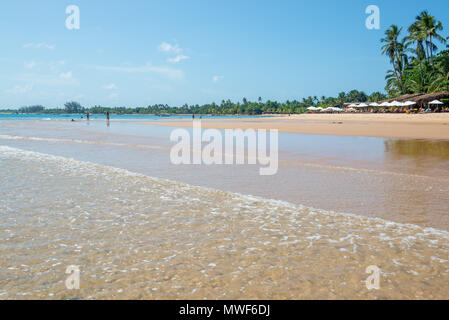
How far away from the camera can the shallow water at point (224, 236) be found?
10.6 feet

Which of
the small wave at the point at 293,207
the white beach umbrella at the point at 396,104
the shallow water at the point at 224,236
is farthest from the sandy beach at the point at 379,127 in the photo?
the small wave at the point at 293,207

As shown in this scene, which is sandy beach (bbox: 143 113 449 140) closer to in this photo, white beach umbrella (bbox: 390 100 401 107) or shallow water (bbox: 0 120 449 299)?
white beach umbrella (bbox: 390 100 401 107)

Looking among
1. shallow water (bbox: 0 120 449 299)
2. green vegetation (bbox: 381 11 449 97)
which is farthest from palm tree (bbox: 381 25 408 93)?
shallow water (bbox: 0 120 449 299)

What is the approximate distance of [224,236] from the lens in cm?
448

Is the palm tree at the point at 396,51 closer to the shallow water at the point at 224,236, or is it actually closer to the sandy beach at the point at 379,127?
the sandy beach at the point at 379,127

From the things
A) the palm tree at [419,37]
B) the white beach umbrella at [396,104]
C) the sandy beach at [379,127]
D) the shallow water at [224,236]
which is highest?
the palm tree at [419,37]

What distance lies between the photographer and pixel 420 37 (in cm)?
6328

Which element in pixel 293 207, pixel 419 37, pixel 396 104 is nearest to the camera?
pixel 293 207

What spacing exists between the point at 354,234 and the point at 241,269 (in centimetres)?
192

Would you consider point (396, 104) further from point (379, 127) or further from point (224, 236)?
point (224, 236)

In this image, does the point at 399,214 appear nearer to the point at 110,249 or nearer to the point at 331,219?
the point at 331,219

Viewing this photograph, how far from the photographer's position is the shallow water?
322cm

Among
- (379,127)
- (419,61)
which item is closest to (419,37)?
(419,61)

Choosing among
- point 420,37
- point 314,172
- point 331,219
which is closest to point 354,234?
point 331,219
